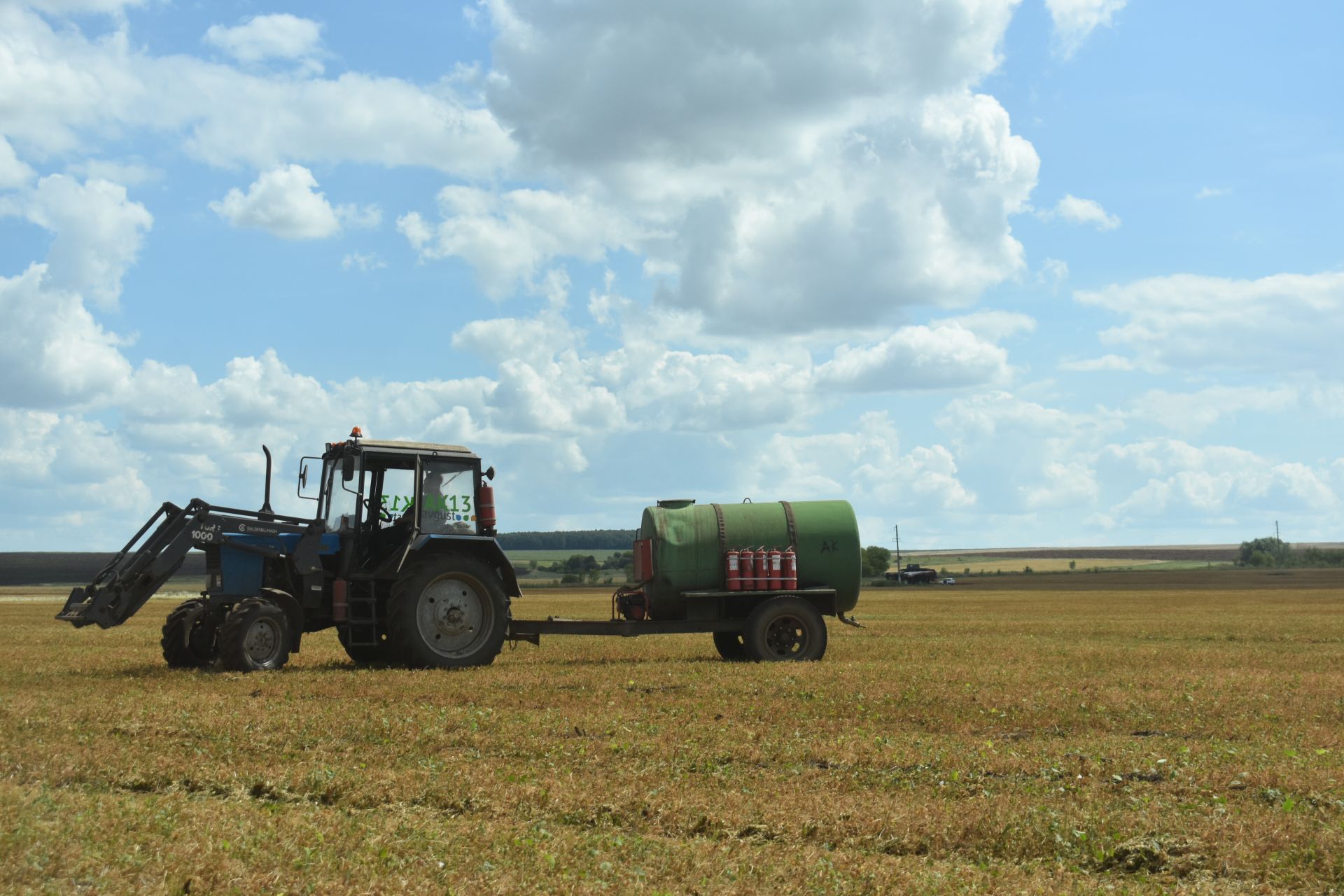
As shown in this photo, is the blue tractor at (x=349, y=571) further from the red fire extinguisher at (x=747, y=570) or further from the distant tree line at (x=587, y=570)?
the distant tree line at (x=587, y=570)

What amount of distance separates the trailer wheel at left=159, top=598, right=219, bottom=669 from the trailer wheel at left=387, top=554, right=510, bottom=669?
2.73 meters

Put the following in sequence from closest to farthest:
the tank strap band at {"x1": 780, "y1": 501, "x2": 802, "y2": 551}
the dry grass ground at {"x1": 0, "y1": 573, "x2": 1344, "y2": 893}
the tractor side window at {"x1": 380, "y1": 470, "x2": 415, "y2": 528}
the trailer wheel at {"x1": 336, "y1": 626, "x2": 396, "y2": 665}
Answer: the dry grass ground at {"x1": 0, "y1": 573, "x2": 1344, "y2": 893}
the trailer wheel at {"x1": 336, "y1": 626, "x2": 396, "y2": 665}
the tractor side window at {"x1": 380, "y1": 470, "x2": 415, "y2": 528}
the tank strap band at {"x1": 780, "y1": 501, "x2": 802, "y2": 551}

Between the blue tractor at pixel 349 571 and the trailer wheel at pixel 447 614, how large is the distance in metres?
0.02

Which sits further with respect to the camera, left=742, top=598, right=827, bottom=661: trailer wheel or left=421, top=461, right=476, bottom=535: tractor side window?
left=742, top=598, right=827, bottom=661: trailer wheel

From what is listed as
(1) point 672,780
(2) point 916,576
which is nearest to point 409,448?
(1) point 672,780

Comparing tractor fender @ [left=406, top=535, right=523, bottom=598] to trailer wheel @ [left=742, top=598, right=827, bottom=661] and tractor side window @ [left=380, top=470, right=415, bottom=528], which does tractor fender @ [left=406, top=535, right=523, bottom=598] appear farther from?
trailer wheel @ [left=742, top=598, right=827, bottom=661]

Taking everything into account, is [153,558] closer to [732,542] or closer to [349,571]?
[349,571]

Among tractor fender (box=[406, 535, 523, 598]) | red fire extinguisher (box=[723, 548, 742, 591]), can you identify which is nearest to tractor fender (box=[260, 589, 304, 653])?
tractor fender (box=[406, 535, 523, 598])

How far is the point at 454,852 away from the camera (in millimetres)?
7754

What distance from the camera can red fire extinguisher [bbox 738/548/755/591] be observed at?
851 inches

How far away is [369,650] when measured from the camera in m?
19.3

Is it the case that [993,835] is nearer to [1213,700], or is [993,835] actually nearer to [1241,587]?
[1213,700]

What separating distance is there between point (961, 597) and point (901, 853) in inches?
2647

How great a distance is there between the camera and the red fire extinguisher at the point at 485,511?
1945 centimetres
